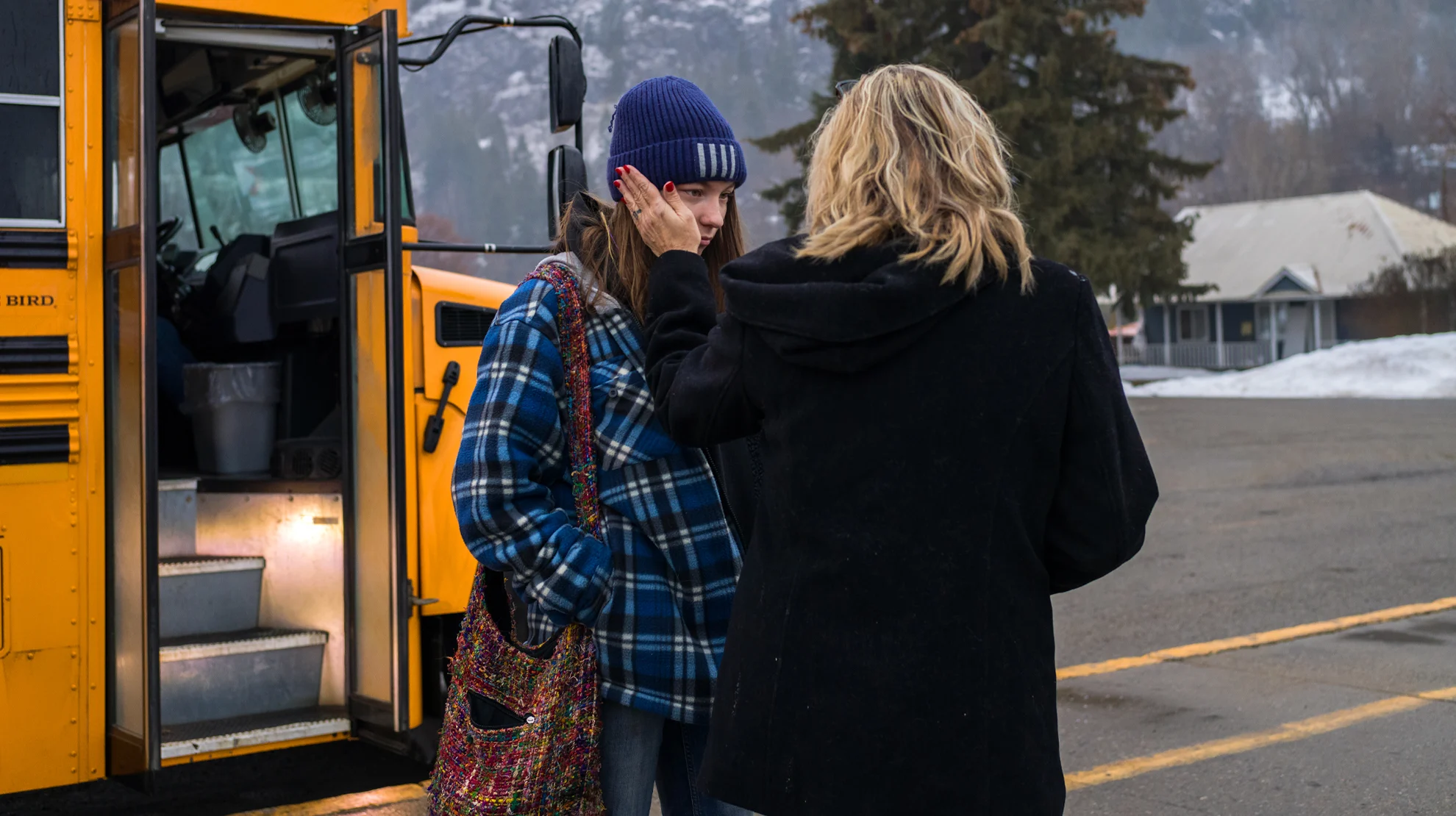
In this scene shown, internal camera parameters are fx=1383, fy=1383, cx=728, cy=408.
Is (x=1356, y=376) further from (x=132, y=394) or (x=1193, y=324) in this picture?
(x=132, y=394)

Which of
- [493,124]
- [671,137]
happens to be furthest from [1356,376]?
[671,137]

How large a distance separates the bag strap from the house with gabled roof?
40.4 metres

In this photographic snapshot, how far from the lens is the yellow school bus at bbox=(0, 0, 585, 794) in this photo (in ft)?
12.0

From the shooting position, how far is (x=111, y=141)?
3758mm

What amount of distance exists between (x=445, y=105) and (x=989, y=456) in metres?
3.59

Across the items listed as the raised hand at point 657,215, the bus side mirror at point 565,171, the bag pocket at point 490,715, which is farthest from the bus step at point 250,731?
the raised hand at point 657,215

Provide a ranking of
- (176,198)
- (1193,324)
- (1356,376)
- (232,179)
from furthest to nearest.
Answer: (1193,324), (1356,376), (176,198), (232,179)

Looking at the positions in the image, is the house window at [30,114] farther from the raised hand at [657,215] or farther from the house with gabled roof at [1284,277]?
the house with gabled roof at [1284,277]

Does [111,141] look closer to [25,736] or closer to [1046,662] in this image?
[25,736]

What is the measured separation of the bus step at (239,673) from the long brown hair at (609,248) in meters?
2.44

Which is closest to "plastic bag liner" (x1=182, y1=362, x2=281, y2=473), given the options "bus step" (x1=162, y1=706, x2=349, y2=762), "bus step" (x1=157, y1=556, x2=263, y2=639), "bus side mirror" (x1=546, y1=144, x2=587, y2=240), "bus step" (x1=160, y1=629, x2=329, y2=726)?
"bus step" (x1=157, y1=556, x2=263, y2=639)

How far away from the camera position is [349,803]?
436 centimetres

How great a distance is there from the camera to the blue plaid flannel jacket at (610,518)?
6.81 ft

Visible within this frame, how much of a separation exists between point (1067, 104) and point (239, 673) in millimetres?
24373
